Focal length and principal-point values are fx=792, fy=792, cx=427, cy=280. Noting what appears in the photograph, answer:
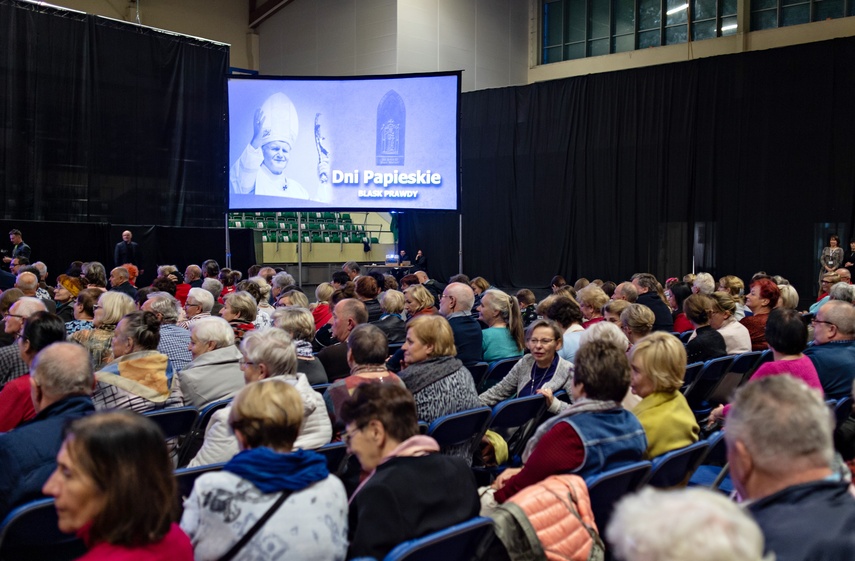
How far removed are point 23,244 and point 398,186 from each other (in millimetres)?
5795

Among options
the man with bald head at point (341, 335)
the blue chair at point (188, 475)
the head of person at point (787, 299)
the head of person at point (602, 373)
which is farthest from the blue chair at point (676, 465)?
the head of person at point (787, 299)

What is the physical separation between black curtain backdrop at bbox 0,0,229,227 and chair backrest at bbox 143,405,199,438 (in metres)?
9.63

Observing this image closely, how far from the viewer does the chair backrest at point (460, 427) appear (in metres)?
3.13

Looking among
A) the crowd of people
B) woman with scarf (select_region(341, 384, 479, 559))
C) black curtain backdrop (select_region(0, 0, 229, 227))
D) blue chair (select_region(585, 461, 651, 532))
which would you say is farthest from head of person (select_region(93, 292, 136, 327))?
black curtain backdrop (select_region(0, 0, 229, 227))

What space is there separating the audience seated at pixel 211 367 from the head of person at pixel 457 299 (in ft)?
6.32

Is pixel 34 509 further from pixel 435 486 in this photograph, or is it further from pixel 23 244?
pixel 23 244

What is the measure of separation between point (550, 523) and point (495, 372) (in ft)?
8.26

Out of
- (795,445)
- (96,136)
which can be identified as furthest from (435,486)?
(96,136)

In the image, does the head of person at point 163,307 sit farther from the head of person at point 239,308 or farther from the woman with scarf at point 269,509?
the woman with scarf at point 269,509

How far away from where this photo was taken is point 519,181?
56.4 ft

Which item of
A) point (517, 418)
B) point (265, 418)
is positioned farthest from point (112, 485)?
point (517, 418)

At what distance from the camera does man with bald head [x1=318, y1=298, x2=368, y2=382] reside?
14.8ft

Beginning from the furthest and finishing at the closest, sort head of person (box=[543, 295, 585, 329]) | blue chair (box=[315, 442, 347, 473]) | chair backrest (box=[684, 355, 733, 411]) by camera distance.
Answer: head of person (box=[543, 295, 585, 329])
chair backrest (box=[684, 355, 733, 411])
blue chair (box=[315, 442, 347, 473])

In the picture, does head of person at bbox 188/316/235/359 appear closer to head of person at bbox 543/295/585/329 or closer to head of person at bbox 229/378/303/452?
head of person at bbox 229/378/303/452
